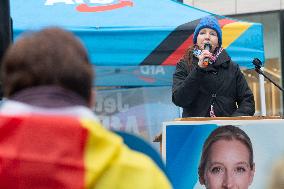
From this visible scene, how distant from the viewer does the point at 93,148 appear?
1.61 meters

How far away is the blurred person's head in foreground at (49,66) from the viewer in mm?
1644

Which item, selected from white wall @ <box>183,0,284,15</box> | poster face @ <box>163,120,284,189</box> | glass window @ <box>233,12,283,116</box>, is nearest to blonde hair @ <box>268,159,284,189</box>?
poster face @ <box>163,120,284,189</box>

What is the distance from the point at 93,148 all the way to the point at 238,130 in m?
2.86

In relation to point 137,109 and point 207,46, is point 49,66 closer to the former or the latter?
point 207,46

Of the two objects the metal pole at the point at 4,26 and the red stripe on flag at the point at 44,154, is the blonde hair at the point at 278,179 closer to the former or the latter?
the red stripe on flag at the point at 44,154

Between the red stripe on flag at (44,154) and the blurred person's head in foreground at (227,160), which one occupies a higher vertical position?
the red stripe on flag at (44,154)

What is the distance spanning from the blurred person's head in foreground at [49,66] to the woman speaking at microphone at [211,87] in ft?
10.5

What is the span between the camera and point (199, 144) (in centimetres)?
438

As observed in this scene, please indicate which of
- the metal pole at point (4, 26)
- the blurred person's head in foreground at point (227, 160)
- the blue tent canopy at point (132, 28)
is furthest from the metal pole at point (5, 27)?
the blue tent canopy at point (132, 28)

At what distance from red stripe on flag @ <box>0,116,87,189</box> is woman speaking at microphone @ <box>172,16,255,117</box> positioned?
10.8ft

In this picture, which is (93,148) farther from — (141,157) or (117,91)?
(117,91)

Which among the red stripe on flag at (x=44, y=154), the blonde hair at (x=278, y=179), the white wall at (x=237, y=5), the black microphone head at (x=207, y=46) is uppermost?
the white wall at (x=237, y=5)

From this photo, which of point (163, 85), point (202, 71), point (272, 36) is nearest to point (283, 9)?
point (272, 36)

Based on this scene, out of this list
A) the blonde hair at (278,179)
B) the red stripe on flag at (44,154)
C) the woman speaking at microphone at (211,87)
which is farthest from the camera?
the woman speaking at microphone at (211,87)
